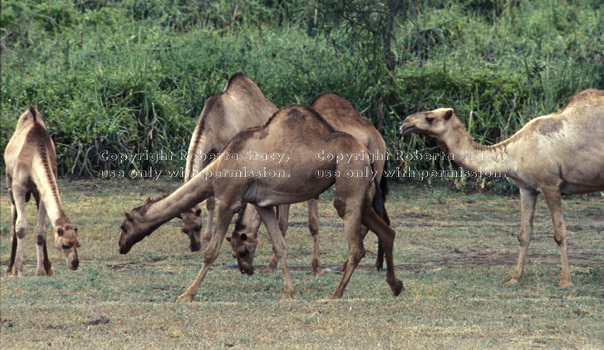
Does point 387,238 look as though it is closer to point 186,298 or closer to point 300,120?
point 300,120

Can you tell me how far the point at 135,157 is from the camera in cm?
1538

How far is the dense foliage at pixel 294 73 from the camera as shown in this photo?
50.5 feet

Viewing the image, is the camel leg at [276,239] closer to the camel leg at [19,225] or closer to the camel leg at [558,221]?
the camel leg at [558,221]

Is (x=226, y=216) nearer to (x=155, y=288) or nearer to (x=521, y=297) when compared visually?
(x=155, y=288)

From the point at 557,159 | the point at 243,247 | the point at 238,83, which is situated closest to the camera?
the point at 243,247

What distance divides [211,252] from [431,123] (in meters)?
2.97

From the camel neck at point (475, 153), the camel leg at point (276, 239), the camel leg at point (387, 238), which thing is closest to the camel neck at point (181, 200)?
the camel leg at point (276, 239)

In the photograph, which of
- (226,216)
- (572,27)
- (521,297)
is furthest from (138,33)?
(521,297)

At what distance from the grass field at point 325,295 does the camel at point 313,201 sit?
11.1 inches

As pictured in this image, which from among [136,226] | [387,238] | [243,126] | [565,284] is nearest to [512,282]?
[565,284]

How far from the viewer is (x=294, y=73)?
16094 mm

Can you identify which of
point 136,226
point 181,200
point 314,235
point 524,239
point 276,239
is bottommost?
point 314,235

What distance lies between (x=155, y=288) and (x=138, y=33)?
10.6 metres

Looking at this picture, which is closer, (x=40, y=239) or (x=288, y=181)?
(x=288, y=181)
